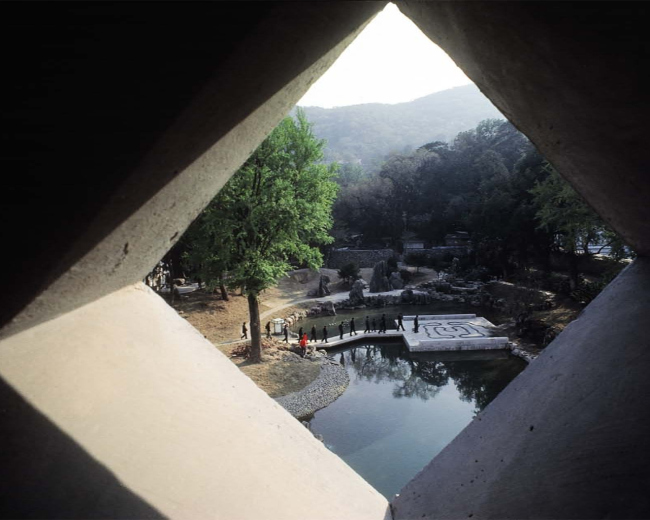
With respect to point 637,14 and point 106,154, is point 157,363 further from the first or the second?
point 637,14

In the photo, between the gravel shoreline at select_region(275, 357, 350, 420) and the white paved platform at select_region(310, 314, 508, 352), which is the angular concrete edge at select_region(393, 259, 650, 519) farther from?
the white paved platform at select_region(310, 314, 508, 352)

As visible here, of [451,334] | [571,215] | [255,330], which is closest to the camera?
[255,330]

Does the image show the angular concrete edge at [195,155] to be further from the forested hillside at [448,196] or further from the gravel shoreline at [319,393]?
the forested hillside at [448,196]

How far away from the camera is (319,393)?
12.2m

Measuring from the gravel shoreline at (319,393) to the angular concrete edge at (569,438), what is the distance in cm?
860

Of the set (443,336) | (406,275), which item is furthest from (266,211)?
(406,275)

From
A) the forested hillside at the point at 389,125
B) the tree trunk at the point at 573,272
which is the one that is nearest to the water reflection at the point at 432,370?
the tree trunk at the point at 573,272

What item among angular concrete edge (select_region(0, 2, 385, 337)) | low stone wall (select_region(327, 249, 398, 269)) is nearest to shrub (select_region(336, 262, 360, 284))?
low stone wall (select_region(327, 249, 398, 269))

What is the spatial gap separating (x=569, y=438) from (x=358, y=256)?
32.4 meters

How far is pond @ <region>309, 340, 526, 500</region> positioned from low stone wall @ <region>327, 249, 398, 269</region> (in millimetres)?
17056

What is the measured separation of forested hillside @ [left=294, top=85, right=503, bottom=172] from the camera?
149125 millimetres

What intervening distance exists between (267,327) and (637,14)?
→ 16872 millimetres

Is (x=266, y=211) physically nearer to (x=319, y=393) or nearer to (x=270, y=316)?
(x=319, y=393)

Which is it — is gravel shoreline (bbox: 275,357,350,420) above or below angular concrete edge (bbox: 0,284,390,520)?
below
